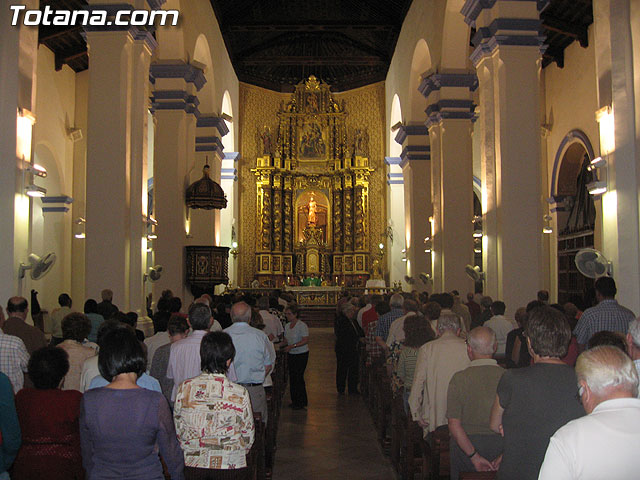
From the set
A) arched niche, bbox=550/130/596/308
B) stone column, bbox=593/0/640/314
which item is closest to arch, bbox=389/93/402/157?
arched niche, bbox=550/130/596/308

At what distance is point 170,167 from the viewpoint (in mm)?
14281

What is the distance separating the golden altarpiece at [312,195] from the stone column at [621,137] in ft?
62.6

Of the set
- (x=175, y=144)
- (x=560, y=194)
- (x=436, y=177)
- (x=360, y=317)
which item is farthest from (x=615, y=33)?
(x=560, y=194)

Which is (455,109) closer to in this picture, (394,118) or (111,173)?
(111,173)

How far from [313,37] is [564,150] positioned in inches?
463

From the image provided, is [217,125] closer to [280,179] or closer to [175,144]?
[175,144]

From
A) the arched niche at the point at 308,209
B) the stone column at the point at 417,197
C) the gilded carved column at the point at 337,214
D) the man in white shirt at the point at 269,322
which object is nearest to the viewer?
the man in white shirt at the point at 269,322

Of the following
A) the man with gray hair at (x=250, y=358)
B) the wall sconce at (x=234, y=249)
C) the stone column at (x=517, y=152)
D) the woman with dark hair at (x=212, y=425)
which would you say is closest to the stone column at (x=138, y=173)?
the man with gray hair at (x=250, y=358)

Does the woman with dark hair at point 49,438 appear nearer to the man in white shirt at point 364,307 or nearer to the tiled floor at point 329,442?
the tiled floor at point 329,442

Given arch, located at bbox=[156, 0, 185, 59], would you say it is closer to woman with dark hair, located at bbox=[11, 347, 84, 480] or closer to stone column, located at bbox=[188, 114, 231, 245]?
stone column, located at bbox=[188, 114, 231, 245]

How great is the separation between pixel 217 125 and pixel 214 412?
14.8 metres

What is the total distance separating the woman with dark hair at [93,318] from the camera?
290 inches

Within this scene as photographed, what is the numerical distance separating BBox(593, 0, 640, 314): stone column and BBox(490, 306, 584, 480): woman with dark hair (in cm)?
454

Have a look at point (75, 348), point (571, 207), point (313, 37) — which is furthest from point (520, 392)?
point (313, 37)
